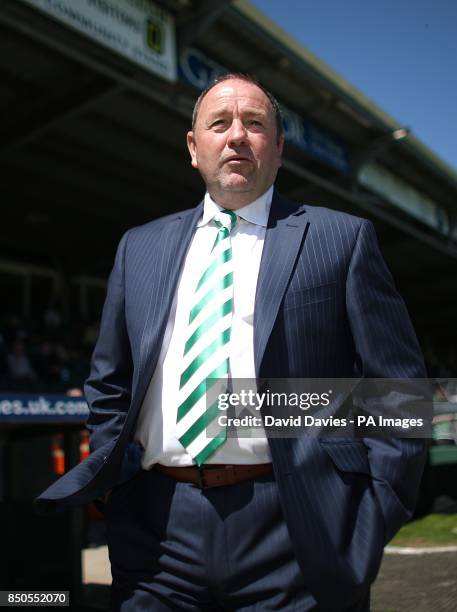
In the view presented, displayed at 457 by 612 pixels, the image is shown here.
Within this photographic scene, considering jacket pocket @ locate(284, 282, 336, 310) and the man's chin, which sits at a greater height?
the man's chin

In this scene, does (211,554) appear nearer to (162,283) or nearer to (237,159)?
(162,283)

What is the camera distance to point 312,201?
17.4 metres

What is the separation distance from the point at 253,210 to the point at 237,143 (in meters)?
0.20

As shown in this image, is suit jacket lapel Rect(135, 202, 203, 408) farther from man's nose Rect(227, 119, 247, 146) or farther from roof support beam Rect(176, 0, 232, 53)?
roof support beam Rect(176, 0, 232, 53)

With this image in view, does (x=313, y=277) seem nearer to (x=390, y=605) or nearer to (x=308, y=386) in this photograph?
(x=308, y=386)

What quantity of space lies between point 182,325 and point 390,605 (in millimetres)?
2857

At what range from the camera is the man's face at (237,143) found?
1863 millimetres

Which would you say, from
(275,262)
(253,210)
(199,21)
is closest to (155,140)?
(199,21)

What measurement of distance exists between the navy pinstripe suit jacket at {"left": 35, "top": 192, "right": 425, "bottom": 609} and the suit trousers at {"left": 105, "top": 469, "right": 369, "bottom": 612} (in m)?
0.08

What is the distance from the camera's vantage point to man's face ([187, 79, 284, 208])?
1.86m

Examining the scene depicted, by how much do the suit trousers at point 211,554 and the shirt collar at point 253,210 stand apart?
732 mm

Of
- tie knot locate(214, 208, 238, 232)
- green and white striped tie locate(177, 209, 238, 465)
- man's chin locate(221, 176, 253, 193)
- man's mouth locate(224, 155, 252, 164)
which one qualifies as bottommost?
green and white striped tie locate(177, 209, 238, 465)

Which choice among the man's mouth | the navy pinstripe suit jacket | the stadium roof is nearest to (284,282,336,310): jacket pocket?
the navy pinstripe suit jacket

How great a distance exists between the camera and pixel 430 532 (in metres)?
6.06
